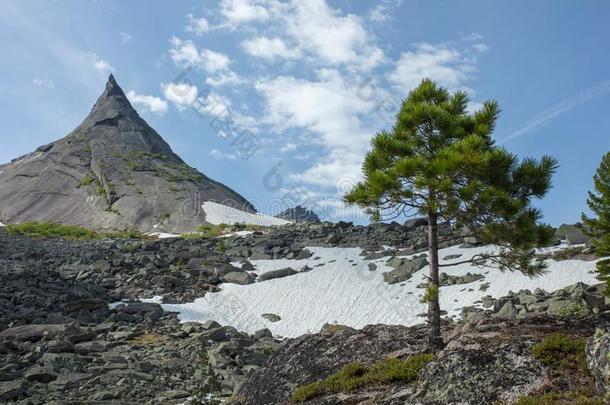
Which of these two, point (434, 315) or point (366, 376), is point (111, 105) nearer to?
point (434, 315)

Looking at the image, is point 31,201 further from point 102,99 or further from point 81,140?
point 102,99

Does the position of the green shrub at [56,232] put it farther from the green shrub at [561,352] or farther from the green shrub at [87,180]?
the green shrub at [561,352]

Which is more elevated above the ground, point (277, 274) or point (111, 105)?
point (111, 105)

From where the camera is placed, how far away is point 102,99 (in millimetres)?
127875

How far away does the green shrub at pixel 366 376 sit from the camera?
11.1m

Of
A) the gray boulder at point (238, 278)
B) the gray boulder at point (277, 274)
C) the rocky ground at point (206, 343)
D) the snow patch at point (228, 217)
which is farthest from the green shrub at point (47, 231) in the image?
the gray boulder at point (277, 274)

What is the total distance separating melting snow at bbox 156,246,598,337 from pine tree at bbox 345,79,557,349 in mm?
9430

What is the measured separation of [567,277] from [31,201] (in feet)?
300

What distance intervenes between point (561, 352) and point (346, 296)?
19752 mm

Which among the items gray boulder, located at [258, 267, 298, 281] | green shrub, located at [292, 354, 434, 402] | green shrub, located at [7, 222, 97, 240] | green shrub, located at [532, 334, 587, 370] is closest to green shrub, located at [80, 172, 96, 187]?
green shrub, located at [7, 222, 97, 240]

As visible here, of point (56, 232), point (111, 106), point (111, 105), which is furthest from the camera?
point (111, 105)

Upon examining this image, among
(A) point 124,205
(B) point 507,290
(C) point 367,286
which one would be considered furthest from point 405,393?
(A) point 124,205

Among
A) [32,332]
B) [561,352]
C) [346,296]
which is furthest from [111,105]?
[561,352]

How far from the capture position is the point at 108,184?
8956 centimetres
